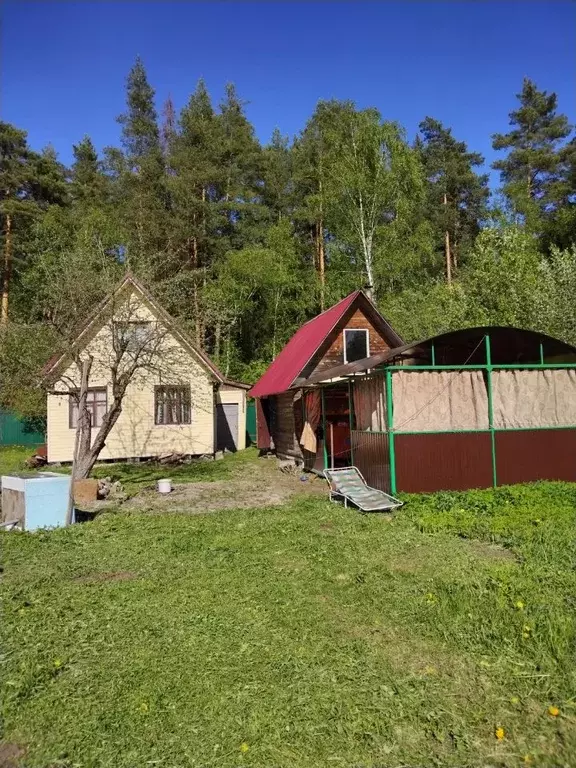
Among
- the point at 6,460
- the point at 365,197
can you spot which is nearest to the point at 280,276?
the point at 365,197

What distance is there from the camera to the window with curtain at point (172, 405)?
Result: 65.4 ft

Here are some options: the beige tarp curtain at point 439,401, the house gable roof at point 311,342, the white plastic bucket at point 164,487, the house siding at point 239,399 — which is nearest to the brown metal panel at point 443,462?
the beige tarp curtain at point 439,401

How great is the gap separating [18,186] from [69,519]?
2818 cm

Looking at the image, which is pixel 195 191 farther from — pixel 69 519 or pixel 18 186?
pixel 69 519

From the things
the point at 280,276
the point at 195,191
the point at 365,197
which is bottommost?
the point at 280,276

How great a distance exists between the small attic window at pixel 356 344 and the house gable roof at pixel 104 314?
4811 mm

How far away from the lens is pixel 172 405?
66.0 ft

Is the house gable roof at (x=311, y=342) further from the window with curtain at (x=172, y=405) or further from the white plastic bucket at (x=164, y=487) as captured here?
the white plastic bucket at (x=164, y=487)

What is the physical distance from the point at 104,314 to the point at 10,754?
41.7 ft

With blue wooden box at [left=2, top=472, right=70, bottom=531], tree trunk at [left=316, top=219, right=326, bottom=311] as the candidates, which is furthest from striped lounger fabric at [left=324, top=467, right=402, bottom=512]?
tree trunk at [left=316, top=219, right=326, bottom=311]

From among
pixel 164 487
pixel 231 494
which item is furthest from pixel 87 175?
pixel 231 494

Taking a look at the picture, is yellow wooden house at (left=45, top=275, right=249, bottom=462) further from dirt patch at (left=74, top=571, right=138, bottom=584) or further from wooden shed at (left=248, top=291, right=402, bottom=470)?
dirt patch at (left=74, top=571, right=138, bottom=584)

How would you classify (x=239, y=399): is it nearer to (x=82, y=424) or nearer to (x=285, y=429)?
(x=285, y=429)

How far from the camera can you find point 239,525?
8945mm
